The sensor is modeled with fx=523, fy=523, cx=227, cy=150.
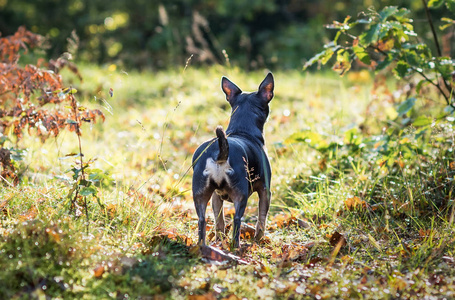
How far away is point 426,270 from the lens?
329 centimetres

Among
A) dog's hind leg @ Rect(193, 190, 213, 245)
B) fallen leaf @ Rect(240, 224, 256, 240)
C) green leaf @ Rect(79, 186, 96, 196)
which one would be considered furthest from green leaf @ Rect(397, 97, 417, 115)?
green leaf @ Rect(79, 186, 96, 196)

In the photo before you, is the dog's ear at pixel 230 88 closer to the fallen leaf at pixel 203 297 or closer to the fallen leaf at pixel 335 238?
the fallen leaf at pixel 335 238

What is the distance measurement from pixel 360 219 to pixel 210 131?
13.8 feet

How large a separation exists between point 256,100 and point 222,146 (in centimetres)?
113

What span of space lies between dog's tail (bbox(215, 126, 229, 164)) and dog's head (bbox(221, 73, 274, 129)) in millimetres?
977

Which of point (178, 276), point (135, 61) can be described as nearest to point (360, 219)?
point (178, 276)

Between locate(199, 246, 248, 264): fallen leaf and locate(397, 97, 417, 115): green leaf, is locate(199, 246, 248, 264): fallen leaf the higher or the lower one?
the lower one

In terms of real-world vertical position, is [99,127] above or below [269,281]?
above

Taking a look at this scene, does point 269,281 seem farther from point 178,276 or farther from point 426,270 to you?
point 426,270

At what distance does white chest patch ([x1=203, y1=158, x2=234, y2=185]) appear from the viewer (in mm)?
3611

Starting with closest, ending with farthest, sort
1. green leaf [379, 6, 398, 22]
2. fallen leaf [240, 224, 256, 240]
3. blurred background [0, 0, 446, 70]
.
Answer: fallen leaf [240, 224, 256, 240]
green leaf [379, 6, 398, 22]
blurred background [0, 0, 446, 70]

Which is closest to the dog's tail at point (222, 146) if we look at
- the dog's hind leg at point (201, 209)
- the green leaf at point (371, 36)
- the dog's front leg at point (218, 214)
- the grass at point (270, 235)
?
the dog's hind leg at point (201, 209)

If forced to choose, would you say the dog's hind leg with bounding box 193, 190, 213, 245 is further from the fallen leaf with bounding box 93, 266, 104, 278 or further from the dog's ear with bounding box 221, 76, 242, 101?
the dog's ear with bounding box 221, 76, 242, 101

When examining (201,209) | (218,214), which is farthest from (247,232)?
(201,209)
